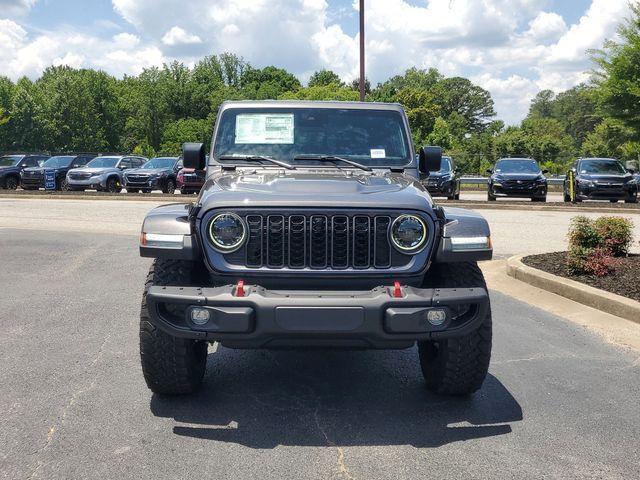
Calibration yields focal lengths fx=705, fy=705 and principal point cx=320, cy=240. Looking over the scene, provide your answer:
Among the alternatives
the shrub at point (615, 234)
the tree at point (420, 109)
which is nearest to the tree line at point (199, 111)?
the tree at point (420, 109)

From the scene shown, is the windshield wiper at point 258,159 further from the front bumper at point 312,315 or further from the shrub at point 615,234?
the shrub at point 615,234

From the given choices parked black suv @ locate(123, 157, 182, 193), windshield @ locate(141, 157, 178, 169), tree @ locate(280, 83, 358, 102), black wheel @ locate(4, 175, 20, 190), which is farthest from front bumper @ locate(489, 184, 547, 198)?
tree @ locate(280, 83, 358, 102)

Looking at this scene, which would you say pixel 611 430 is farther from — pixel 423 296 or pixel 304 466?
pixel 304 466

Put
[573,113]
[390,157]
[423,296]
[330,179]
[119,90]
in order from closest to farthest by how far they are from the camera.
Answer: [423,296] < [330,179] < [390,157] < [119,90] < [573,113]

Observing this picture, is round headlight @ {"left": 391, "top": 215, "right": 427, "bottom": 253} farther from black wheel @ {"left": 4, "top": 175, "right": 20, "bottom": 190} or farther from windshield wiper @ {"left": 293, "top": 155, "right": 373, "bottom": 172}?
black wheel @ {"left": 4, "top": 175, "right": 20, "bottom": 190}

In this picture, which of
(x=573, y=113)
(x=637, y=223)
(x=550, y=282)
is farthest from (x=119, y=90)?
(x=550, y=282)

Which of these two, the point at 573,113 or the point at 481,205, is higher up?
the point at 573,113

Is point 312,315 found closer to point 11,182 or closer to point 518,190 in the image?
point 518,190

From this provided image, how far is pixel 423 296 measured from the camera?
3.76 m

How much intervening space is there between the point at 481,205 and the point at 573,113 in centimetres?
11563

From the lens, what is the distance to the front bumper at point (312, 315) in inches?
145

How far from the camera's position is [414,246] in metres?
4.05

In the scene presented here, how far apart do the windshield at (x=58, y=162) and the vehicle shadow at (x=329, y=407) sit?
89.7ft

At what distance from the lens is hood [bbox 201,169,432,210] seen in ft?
13.1
